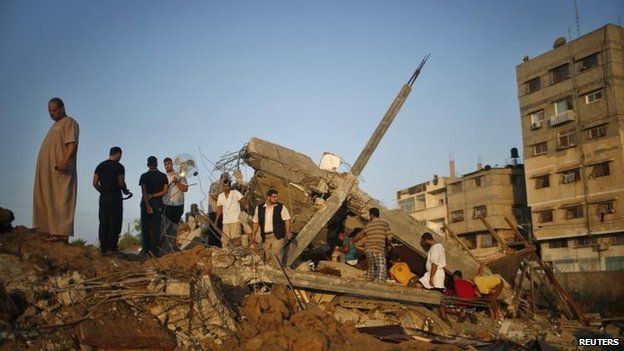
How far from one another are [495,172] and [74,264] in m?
43.0

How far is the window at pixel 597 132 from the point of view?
3544cm

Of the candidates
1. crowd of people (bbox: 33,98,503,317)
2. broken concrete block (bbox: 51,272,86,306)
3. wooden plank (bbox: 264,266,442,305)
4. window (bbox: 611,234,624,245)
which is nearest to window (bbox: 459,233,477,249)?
window (bbox: 611,234,624,245)

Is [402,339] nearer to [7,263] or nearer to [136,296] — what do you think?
[136,296]

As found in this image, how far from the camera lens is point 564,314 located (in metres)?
12.6

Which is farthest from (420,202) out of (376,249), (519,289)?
(376,249)

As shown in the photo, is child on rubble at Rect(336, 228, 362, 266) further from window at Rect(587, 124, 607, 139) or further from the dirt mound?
window at Rect(587, 124, 607, 139)

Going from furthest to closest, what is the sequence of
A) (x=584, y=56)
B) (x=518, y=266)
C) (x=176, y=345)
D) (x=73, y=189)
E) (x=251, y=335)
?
1. (x=584, y=56)
2. (x=518, y=266)
3. (x=73, y=189)
4. (x=251, y=335)
5. (x=176, y=345)

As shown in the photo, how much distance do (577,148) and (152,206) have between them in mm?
36060

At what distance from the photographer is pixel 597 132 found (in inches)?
1417

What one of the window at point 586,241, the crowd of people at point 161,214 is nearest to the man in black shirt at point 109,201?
the crowd of people at point 161,214

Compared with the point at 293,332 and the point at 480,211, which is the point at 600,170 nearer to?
the point at 480,211

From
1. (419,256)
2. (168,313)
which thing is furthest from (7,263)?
(419,256)

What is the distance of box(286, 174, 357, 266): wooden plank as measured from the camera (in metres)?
9.84

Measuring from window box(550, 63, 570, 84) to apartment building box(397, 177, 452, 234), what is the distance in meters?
15.5
